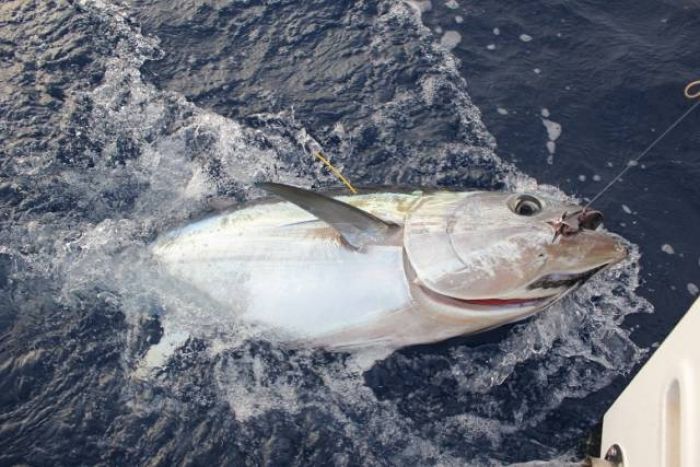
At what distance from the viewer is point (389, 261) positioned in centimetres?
279

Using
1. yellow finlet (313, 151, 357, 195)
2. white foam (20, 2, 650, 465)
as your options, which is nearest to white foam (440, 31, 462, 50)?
white foam (20, 2, 650, 465)

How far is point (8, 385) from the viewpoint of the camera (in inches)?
121

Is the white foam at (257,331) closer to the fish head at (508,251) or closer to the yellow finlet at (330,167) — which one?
the yellow finlet at (330,167)

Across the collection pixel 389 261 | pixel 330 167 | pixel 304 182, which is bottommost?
pixel 304 182

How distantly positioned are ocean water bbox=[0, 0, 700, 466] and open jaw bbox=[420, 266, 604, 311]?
1.98ft

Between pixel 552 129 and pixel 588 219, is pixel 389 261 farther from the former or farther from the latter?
pixel 552 129

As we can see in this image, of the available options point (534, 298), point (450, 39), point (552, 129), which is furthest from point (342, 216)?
point (450, 39)

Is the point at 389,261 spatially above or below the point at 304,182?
above

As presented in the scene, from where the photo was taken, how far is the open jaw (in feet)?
8.52

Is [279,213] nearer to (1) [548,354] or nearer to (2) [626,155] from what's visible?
(1) [548,354]

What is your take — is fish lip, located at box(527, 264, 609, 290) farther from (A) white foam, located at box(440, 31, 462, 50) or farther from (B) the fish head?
(A) white foam, located at box(440, 31, 462, 50)

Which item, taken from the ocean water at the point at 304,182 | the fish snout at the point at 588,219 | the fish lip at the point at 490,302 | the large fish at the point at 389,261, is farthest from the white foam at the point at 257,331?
the fish snout at the point at 588,219

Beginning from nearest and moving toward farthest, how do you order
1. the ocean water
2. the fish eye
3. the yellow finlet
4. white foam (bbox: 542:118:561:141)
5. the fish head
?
the fish head → the fish eye → the ocean water → the yellow finlet → white foam (bbox: 542:118:561:141)

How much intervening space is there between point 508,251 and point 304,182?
5.14 ft
